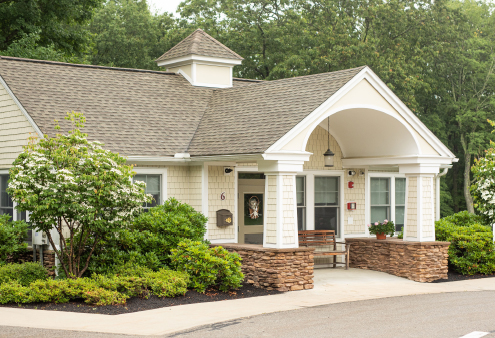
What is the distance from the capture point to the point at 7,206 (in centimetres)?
1490

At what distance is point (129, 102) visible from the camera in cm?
1614

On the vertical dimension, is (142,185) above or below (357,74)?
below

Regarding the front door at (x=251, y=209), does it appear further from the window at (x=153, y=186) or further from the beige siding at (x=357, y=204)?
the beige siding at (x=357, y=204)

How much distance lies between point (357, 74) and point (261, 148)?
2.83m

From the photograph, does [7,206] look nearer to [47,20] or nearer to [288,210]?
[288,210]

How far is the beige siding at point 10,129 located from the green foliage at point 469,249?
33.7ft

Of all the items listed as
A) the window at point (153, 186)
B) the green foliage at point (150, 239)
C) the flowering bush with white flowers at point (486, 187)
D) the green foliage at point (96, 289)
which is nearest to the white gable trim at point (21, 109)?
the window at point (153, 186)

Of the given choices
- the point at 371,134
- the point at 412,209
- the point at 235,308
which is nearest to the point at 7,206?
the point at 235,308

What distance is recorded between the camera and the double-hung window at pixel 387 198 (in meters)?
18.5

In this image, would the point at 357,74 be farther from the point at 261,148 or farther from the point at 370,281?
the point at 370,281

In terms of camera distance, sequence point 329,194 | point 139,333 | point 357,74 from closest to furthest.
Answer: point 139,333 < point 357,74 < point 329,194

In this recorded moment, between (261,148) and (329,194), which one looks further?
(329,194)

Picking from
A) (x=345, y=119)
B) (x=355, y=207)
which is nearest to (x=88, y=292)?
(x=345, y=119)

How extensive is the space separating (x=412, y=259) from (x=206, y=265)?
537 centimetres
